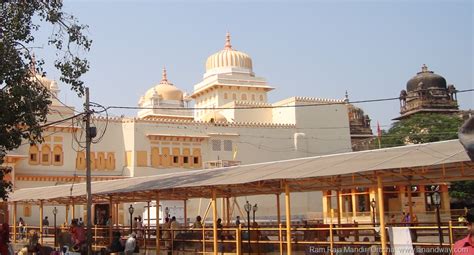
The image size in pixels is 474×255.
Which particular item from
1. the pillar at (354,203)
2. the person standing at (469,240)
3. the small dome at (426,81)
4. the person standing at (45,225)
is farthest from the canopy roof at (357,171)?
the small dome at (426,81)

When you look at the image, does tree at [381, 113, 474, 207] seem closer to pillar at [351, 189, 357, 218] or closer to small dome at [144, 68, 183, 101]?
pillar at [351, 189, 357, 218]

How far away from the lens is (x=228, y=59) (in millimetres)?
58844

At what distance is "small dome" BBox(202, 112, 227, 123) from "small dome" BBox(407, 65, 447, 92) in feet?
73.9

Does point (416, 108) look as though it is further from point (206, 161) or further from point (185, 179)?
point (185, 179)

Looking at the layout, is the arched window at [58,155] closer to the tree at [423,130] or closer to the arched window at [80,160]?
the arched window at [80,160]

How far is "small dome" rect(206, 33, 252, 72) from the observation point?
58656 millimetres

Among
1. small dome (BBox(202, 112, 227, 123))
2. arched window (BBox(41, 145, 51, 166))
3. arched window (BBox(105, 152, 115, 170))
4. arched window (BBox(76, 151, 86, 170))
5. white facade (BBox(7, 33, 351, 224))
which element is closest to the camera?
arched window (BBox(41, 145, 51, 166))

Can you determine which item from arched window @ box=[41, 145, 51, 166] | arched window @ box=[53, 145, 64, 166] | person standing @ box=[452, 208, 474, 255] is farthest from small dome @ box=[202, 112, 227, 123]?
person standing @ box=[452, 208, 474, 255]

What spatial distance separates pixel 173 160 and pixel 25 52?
30.9 m

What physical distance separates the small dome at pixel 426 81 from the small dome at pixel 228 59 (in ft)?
57.5

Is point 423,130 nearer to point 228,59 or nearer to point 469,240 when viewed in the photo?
point 228,59

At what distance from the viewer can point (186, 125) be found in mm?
47188

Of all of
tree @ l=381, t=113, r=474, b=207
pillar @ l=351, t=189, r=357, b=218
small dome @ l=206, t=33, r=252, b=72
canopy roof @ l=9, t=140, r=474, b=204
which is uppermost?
small dome @ l=206, t=33, r=252, b=72

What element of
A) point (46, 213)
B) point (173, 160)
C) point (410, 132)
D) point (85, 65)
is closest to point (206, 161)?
point (173, 160)
